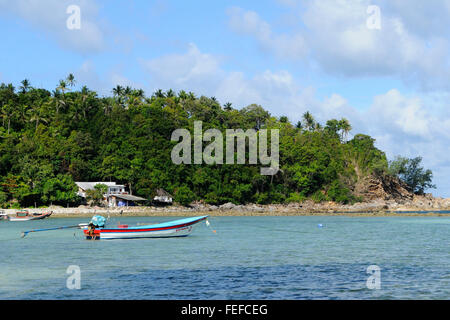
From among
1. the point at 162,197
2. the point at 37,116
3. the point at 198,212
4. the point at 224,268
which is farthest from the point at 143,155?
the point at 224,268

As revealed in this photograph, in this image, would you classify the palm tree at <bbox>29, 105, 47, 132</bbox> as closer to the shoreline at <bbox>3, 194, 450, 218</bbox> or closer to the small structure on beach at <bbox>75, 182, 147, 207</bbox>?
the small structure on beach at <bbox>75, 182, 147, 207</bbox>

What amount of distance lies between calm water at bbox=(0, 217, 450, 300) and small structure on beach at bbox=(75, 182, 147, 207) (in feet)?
179

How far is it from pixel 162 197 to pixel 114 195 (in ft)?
36.2

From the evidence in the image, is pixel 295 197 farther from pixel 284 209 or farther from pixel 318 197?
pixel 318 197

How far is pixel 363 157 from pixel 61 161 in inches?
3180

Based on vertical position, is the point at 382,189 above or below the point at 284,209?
above

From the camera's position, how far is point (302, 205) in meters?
125

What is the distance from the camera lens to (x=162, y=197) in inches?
4323

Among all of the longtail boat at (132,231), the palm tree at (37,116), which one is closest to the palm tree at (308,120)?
the palm tree at (37,116)

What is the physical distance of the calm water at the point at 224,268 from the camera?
23.0m

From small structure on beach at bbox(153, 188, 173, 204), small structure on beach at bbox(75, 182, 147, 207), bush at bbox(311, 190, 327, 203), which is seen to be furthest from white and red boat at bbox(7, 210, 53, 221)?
bush at bbox(311, 190, 327, 203)
